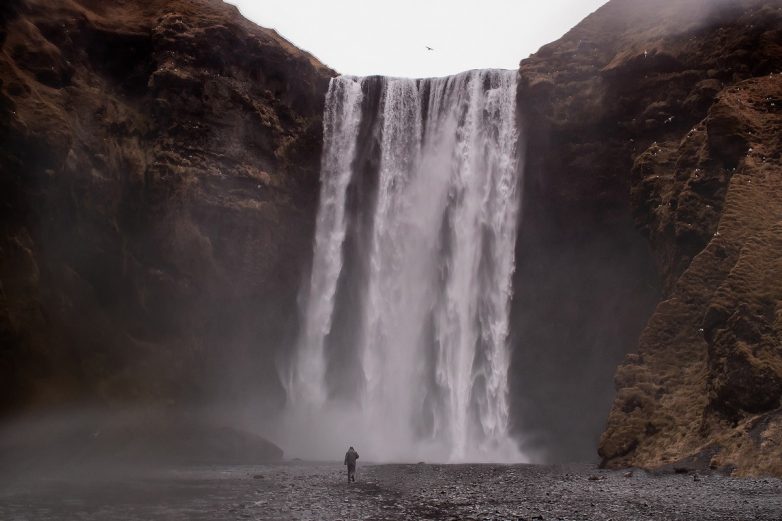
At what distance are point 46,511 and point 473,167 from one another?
3206cm

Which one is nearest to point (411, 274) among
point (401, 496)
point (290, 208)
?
point (290, 208)

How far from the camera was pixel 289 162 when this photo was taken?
144 ft

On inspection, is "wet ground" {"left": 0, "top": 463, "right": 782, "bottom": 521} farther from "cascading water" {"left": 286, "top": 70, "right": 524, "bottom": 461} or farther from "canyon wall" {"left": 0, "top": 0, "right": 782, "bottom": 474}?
"cascading water" {"left": 286, "top": 70, "right": 524, "bottom": 461}

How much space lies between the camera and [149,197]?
37875 millimetres

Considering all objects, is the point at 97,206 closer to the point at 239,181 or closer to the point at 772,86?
the point at 239,181

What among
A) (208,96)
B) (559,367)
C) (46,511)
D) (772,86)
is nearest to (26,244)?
(208,96)

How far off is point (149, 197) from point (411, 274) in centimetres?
1563

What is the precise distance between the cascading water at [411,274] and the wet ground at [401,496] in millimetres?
13633

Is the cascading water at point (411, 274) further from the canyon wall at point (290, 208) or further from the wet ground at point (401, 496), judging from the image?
the wet ground at point (401, 496)

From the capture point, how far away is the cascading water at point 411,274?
131 ft

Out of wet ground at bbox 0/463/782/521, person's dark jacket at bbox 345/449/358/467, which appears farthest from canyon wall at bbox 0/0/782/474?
person's dark jacket at bbox 345/449/358/467

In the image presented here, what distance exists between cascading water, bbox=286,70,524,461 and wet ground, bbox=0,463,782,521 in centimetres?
1363

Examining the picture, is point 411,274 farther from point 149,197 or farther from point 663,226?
point 149,197

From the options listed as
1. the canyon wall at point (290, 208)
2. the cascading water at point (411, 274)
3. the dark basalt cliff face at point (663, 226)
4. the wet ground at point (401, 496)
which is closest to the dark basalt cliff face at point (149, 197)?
the canyon wall at point (290, 208)
